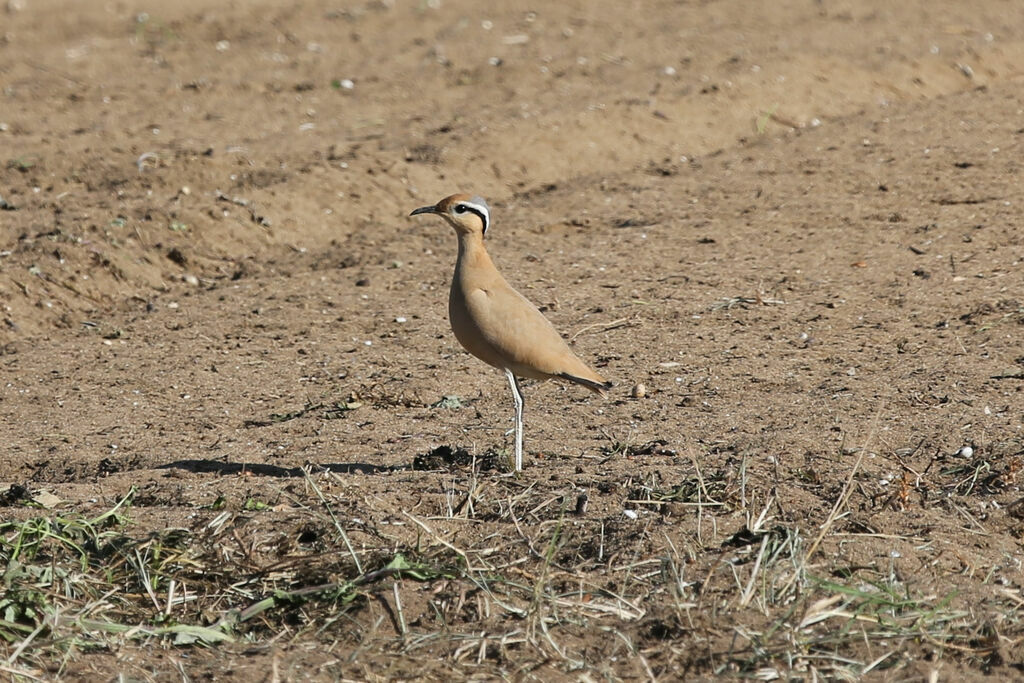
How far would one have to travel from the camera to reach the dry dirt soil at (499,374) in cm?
415

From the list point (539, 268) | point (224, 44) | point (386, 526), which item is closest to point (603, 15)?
point (224, 44)

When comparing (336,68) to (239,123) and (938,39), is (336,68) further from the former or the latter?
(938,39)

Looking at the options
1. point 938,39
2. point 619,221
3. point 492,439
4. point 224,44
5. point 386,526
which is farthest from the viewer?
point 224,44

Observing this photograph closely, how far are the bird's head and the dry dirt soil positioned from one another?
3.11 feet

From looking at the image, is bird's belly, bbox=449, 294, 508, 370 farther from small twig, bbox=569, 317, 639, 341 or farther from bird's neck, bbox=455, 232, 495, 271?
small twig, bbox=569, 317, 639, 341

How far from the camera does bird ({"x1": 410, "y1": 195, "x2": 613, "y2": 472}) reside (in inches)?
219

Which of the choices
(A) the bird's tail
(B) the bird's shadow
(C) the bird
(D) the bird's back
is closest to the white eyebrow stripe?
(C) the bird

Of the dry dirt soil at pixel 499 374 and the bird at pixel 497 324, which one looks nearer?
the dry dirt soil at pixel 499 374

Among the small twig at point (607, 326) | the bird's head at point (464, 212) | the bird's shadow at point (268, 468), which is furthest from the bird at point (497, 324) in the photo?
the small twig at point (607, 326)

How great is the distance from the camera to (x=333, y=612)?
4.18 meters

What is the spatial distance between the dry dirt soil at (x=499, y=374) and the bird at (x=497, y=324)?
1.16 ft

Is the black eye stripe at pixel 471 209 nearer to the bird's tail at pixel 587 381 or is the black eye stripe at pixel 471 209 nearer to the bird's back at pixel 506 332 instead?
the bird's back at pixel 506 332

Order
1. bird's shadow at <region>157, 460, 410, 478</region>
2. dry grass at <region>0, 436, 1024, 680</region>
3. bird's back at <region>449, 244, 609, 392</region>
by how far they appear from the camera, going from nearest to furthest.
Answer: dry grass at <region>0, 436, 1024, 680</region>, bird's shadow at <region>157, 460, 410, 478</region>, bird's back at <region>449, 244, 609, 392</region>

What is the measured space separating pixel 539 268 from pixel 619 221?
37.8 inches
